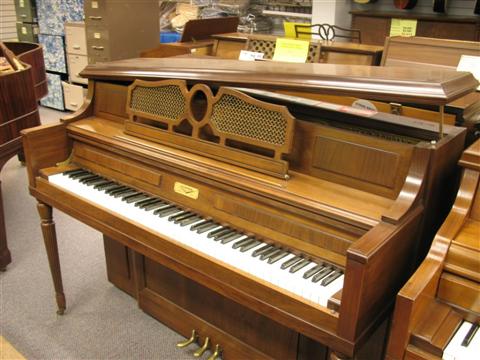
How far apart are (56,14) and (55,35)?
10.2 inches

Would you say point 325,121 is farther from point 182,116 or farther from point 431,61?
point 431,61

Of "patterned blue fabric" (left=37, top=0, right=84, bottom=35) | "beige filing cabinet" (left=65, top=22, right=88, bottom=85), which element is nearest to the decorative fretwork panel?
"beige filing cabinet" (left=65, top=22, right=88, bottom=85)

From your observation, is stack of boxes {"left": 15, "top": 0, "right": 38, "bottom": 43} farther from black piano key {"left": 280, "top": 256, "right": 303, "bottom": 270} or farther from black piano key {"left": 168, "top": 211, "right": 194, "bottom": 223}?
black piano key {"left": 280, "top": 256, "right": 303, "bottom": 270}

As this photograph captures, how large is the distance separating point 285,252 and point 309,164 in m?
0.31

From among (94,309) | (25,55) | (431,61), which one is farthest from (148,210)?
(25,55)

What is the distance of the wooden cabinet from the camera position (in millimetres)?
4461

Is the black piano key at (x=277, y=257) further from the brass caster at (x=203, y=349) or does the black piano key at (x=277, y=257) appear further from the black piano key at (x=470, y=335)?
the brass caster at (x=203, y=349)

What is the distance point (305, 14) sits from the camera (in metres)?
5.74

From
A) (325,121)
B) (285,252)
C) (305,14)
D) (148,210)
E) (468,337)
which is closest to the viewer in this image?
(468,337)

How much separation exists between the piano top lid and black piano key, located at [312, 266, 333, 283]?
51 cm

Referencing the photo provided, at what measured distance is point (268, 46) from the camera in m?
2.95

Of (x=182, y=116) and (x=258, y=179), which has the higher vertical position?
(x=182, y=116)

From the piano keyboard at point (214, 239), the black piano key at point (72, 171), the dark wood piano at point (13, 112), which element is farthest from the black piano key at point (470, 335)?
the dark wood piano at point (13, 112)

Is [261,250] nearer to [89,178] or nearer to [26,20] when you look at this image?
[89,178]
